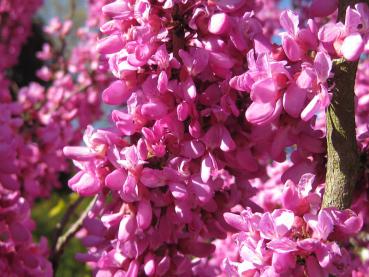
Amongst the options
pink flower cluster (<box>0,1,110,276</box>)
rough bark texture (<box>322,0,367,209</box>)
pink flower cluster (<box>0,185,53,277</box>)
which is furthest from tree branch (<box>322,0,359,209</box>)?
pink flower cluster (<box>0,185,53,277</box>)

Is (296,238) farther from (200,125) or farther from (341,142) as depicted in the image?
(200,125)

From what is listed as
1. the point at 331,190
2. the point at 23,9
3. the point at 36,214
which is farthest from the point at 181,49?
the point at 36,214

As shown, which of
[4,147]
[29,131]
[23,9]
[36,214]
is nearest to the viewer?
[4,147]

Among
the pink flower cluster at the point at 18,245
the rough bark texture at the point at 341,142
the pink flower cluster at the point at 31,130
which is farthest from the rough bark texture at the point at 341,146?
the pink flower cluster at the point at 18,245

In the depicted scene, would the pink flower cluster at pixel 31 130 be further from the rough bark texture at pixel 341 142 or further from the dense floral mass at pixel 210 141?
the rough bark texture at pixel 341 142

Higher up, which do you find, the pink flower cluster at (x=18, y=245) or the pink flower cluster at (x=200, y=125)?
the pink flower cluster at (x=200, y=125)

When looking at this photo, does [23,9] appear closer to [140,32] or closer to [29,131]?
[29,131]

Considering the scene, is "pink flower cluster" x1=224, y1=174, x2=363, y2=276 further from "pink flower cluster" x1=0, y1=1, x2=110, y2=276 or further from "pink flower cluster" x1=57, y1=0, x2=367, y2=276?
"pink flower cluster" x1=0, y1=1, x2=110, y2=276

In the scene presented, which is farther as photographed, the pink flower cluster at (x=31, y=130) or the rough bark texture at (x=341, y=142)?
the pink flower cluster at (x=31, y=130)
